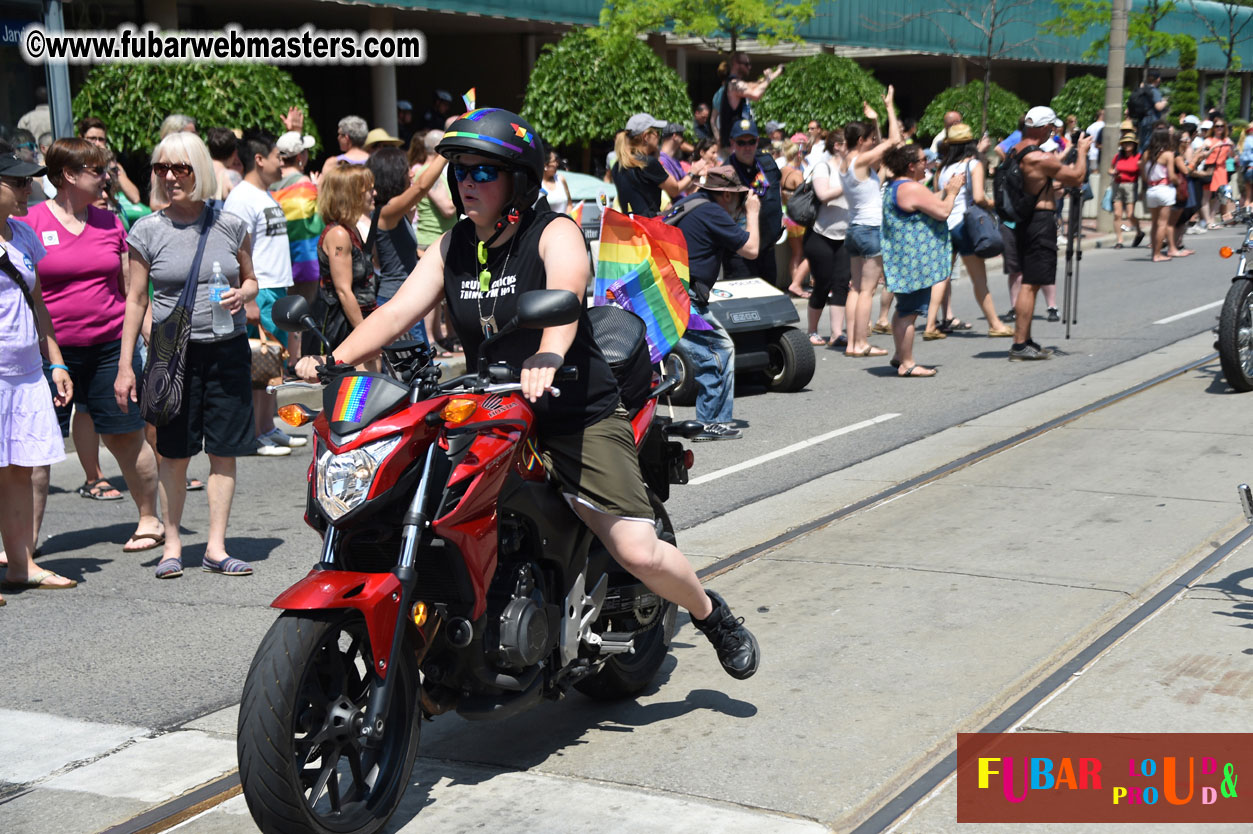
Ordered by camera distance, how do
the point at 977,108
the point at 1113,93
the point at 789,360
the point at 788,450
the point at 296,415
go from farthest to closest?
the point at 977,108, the point at 1113,93, the point at 789,360, the point at 788,450, the point at 296,415

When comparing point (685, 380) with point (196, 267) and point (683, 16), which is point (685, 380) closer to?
point (196, 267)

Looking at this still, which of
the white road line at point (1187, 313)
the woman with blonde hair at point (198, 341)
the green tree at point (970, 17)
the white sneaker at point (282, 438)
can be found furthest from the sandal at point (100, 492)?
the green tree at point (970, 17)

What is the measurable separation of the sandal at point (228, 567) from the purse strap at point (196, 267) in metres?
1.16

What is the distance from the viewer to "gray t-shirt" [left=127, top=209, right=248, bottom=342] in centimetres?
651

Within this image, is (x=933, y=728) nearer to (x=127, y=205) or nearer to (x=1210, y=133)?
(x=127, y=205)

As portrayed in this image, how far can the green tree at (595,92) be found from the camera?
20.9 metres

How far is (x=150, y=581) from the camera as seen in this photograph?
21.6ft

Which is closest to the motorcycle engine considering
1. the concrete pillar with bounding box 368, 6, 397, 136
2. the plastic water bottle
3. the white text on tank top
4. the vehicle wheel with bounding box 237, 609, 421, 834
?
the vehicle wheel with bounding box 237, 609, 421, 834

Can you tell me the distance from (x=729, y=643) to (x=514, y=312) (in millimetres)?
1313

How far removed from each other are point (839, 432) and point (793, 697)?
4.83m

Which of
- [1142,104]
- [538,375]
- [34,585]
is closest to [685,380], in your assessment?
[34,585]

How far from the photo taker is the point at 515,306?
3994mm

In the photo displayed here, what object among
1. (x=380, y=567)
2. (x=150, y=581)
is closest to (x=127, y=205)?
(x=150, y=581)

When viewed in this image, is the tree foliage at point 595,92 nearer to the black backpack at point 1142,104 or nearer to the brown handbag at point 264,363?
the black backpack at point 1142,104
